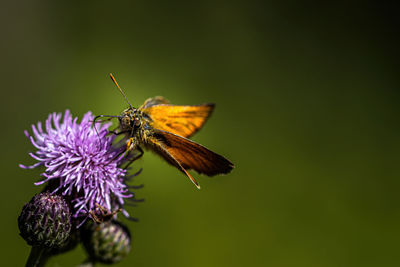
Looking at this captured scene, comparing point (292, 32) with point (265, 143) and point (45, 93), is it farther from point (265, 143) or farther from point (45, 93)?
point (45, 93)

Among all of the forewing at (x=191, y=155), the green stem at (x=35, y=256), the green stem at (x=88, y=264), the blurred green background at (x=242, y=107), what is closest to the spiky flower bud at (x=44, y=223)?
the green stem at (x=35, y=256)

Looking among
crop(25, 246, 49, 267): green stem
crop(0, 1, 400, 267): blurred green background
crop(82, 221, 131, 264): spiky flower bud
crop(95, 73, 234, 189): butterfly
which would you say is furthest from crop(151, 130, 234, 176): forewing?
crop(0, 1, 400, 267): blurred green background

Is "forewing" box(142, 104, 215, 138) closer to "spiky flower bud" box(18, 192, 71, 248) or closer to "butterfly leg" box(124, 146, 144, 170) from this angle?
"butterfly leg" box(124, 146, 144, 170)

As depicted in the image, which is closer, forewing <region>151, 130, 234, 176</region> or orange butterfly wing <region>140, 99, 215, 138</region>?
forewing <region>151, 130, 234, 176</region>

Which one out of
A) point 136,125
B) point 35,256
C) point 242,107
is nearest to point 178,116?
point 136,125

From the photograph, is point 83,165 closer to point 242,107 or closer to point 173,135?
point 173,135

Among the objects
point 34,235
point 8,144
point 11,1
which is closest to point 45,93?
point 8,144

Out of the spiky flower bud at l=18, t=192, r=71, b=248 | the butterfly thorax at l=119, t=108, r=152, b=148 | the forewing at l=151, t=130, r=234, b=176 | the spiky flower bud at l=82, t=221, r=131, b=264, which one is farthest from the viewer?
the spiky flower bud at l=82, t=221, r=131, b=264
